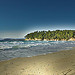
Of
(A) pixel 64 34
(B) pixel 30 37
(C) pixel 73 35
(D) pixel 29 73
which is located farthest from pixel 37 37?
(D) pixel 29 73

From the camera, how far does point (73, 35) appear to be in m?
129

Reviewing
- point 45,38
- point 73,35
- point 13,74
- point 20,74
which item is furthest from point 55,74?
point 45,38

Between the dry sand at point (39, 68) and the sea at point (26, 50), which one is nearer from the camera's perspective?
the dry sand at point (39, 68)

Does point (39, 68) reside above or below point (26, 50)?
above

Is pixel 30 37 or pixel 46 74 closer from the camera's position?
pixel 46 74

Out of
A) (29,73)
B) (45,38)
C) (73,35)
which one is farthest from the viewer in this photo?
(45,38)

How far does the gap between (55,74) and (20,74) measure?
63.0 inches

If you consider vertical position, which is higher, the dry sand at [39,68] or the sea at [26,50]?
the dry sand at [39,68]

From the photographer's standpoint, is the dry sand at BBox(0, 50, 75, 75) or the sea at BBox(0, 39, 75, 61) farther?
the sea at BBox(0, 39, 75, 61)

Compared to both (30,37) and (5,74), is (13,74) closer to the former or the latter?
(5,74)

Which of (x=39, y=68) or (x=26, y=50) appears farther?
(x=26, y=50)

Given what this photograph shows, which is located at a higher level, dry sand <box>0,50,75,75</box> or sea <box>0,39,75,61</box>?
dry sand <box>0,50,75,75</box>

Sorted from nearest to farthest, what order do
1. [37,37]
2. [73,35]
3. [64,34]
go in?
[73,35] < [64,34] < [37,37]

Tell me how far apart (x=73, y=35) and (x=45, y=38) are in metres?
48.6
